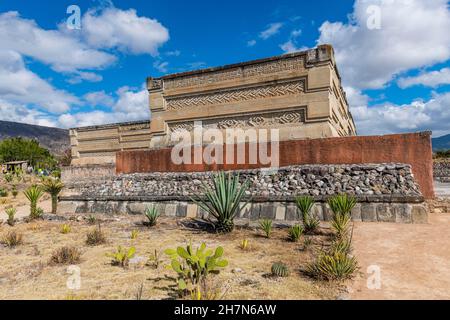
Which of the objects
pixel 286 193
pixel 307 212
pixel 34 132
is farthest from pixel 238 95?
pixel 34 132

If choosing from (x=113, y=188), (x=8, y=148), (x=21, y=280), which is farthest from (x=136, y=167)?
(x=8, y=148)

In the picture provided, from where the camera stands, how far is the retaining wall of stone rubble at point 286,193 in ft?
19.2

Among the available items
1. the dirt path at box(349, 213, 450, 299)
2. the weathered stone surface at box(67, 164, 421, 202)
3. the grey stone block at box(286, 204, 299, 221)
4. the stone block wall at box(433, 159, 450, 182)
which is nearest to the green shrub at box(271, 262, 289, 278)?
the dirt path at box(349, 213, 450, 299)

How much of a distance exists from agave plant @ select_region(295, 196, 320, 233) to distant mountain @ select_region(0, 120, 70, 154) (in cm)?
13019

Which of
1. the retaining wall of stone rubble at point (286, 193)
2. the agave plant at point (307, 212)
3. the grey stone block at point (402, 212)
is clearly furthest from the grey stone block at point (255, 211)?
the grey stone block at point (402, 212)

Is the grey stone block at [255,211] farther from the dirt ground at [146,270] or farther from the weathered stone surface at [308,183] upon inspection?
the dirt ground at [146,270]

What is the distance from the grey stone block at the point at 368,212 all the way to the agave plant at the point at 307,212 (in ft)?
3.27

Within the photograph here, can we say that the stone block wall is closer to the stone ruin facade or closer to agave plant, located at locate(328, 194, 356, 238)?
the stone ruin facade

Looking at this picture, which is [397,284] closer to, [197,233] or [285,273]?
[285,273]

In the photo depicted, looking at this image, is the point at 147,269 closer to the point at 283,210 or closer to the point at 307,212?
the point at 307,212

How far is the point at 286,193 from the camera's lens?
7.00m

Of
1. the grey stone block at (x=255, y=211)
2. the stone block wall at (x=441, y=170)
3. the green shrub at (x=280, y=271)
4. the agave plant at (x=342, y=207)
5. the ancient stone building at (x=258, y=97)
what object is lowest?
the green shrub at (x=280, y=271)

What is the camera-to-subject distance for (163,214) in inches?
303

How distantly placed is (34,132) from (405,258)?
6266 inches
